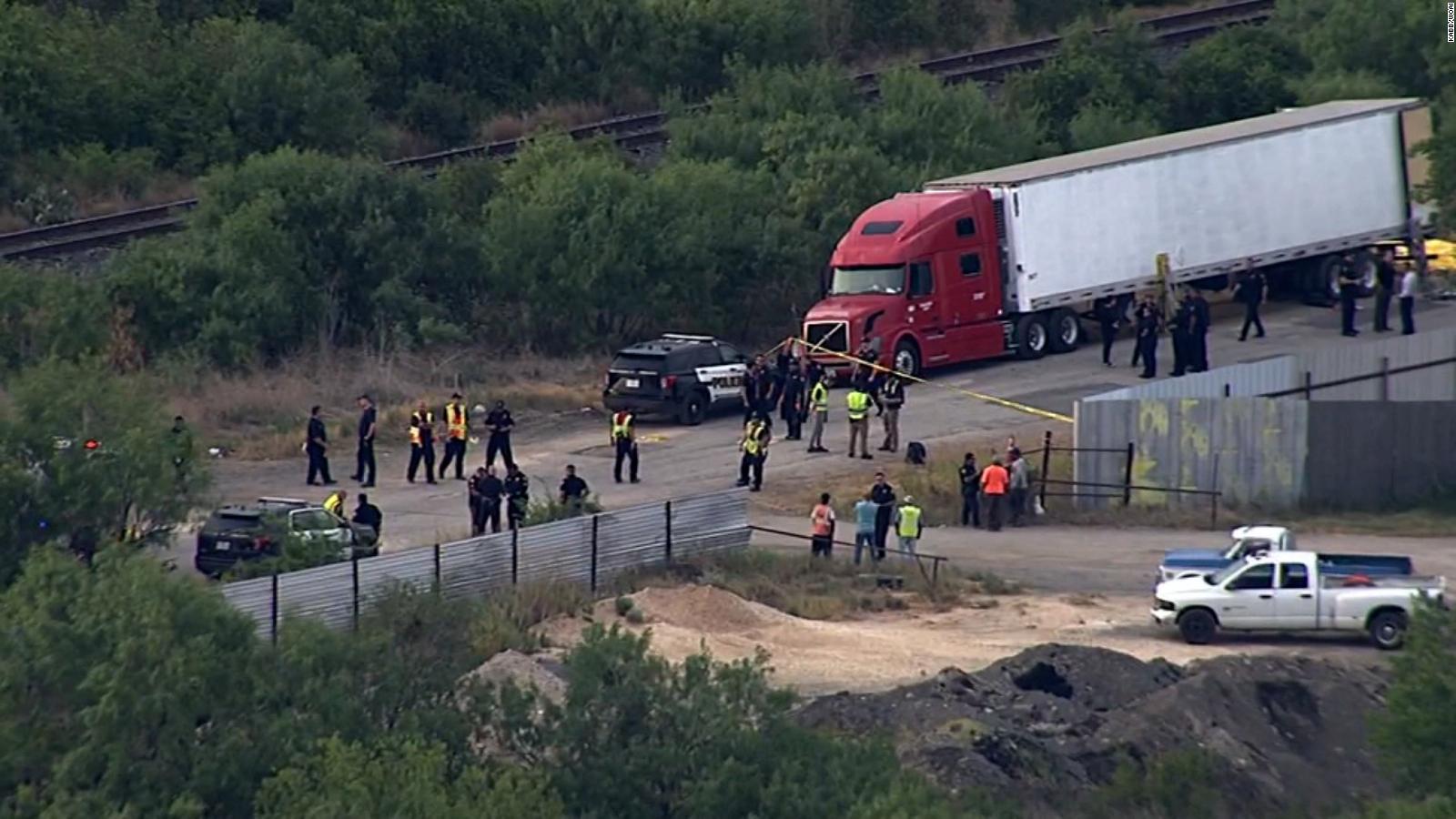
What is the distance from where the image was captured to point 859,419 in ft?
130

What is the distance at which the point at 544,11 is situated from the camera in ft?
216

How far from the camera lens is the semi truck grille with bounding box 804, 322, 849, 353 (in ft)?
143

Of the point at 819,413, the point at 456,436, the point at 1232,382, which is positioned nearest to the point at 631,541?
the point at 456,436

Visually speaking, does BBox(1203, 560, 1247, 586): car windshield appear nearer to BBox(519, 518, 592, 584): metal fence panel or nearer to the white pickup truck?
the white pickup truck

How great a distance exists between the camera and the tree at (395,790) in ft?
66.7

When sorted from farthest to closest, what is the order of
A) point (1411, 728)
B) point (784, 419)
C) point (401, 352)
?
point (401, 352)
point (784, 419)
point (1411, 728)

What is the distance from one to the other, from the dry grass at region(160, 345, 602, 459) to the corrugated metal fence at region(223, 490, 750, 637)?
7.95 meters

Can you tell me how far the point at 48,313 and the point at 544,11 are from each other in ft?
93.1

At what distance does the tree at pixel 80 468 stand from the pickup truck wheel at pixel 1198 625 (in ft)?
35.9

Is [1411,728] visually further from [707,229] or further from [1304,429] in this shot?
[707,229]

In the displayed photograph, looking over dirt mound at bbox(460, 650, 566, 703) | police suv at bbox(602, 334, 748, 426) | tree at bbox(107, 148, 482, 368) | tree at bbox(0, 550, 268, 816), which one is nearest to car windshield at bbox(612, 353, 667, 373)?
police suv at bbox(602, 334, 748, 426)

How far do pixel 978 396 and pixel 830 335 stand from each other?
8.21 feet

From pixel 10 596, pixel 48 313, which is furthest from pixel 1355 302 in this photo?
pixel 10 596

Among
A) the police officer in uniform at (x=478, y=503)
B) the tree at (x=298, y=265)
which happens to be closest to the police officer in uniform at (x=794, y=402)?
the police officer in uniform at (x=478, y=503)
